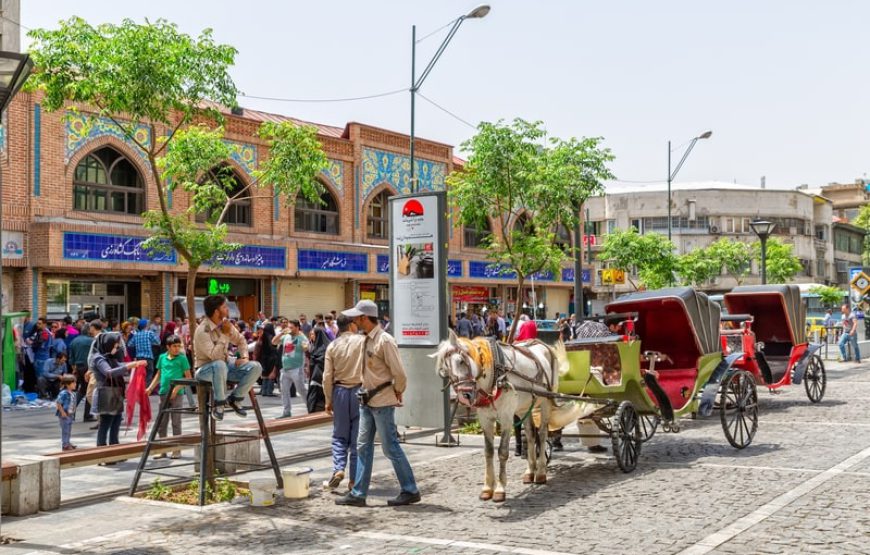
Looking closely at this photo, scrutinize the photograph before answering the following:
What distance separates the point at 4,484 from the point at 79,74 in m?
5.59

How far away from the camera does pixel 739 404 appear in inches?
445

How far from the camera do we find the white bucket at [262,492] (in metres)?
8.69

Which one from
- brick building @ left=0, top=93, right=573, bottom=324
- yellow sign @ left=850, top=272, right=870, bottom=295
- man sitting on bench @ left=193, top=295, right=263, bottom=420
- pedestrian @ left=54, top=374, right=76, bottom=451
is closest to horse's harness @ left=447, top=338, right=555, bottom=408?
man sitting on bench @ left=193, top=295, right=263, bottom=420

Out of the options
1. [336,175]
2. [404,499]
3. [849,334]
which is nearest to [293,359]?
[404,499]

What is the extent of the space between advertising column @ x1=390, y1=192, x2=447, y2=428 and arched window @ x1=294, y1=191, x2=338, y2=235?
789 inches

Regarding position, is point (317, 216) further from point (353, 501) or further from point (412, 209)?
point (353, 501)

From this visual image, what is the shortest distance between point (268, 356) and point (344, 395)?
1099 centimetres

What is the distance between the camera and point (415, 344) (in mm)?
12508

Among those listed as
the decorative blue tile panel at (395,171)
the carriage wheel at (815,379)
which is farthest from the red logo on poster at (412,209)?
the decorative blue tile panel at (395,171)

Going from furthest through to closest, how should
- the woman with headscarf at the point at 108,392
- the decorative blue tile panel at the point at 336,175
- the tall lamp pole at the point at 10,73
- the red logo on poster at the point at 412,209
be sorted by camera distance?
the decorative blue tile panel at the point at 336,175 → the red logo on poster at the point at 412,209 → the woman with headscarf at the point at 108,392 → the tall lamp pole at the point at 10,73

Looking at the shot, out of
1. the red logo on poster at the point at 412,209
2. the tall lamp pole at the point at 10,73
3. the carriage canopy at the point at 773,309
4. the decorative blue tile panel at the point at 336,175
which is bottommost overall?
the carriage canopy at the point at 773,309

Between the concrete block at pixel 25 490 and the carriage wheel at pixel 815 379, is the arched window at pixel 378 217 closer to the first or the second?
the carriage wheel at pixel 815 379

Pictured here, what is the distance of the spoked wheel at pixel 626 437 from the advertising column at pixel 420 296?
3.01 meters

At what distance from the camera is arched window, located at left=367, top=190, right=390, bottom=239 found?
3555 cm
